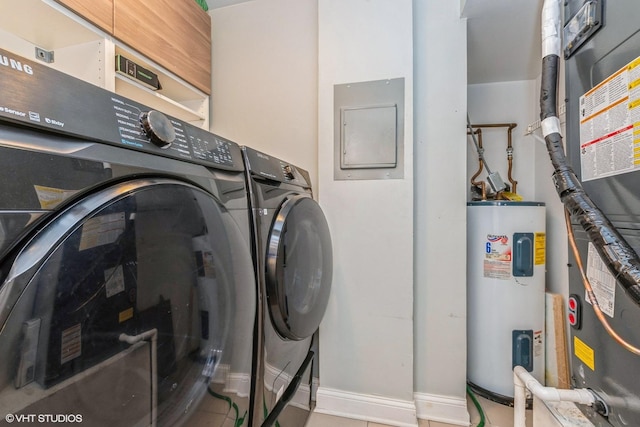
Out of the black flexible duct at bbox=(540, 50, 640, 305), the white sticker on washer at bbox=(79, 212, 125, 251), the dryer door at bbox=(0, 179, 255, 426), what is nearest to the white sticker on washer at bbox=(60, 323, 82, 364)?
the dryer door at bbox=(0, 179, 255, 426)

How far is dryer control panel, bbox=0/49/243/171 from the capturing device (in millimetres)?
339

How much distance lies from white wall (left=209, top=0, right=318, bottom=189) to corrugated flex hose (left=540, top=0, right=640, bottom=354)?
1.03 meters

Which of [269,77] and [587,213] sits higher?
[269,77]

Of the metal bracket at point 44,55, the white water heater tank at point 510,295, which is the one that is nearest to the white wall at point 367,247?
the white water heater tank at point 510,295

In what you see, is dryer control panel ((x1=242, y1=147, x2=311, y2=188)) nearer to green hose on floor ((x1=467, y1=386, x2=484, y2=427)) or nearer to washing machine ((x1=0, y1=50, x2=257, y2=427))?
washing machine ((x1=0, y1=50, x2=257, y2=427))

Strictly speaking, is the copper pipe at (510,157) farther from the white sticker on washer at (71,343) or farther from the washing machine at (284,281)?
the white sticker on washer at (71,343)

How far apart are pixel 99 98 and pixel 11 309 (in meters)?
0.33

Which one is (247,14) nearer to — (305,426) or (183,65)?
(183,65)

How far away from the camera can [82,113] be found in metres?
0.41

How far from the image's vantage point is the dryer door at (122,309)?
0.31 metres

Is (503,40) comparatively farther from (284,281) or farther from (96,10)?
(96,10)

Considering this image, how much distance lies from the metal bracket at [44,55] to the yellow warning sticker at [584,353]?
7.39 feet

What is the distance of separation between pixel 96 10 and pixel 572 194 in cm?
168

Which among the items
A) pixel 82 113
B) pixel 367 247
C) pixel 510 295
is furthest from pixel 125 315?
pixel 510 295
